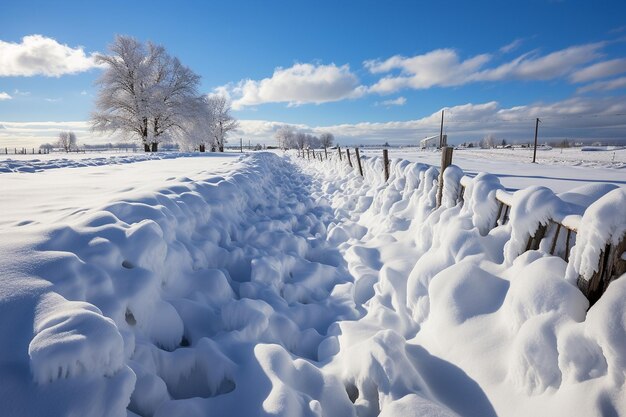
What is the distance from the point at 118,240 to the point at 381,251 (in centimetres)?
286

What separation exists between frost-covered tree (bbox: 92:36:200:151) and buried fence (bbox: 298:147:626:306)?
90.5 ft

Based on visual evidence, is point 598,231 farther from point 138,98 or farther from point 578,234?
point 138,98

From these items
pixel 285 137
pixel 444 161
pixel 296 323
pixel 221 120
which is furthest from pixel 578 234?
pixel 285 137

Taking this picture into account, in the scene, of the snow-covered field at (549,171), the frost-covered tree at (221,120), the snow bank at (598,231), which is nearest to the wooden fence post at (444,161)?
the snow-covered field at (549,171)

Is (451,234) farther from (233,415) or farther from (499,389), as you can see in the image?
(233,415)

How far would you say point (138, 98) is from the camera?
24.8 meters

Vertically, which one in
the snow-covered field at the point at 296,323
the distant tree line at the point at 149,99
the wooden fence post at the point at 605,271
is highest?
the distant tree line at the point at 149,99

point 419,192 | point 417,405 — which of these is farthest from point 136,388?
Answer: point 419,192

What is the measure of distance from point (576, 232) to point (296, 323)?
204 cm

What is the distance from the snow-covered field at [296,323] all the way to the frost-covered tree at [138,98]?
A: 25143 mm

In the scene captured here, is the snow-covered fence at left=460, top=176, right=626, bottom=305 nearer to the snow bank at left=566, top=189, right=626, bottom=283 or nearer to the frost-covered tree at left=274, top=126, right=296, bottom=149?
the snow bank at left=566, top=189, right=626, bottom=283

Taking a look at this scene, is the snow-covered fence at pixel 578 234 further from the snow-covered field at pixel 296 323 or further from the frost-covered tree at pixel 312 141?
the frost-covered tree at pixel 312 141

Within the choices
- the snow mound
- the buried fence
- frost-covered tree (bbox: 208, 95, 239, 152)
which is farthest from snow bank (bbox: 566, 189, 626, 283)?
frost-covered tree (bbox: 208, 95, 239, 152)

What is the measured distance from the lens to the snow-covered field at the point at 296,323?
1.34 metres
